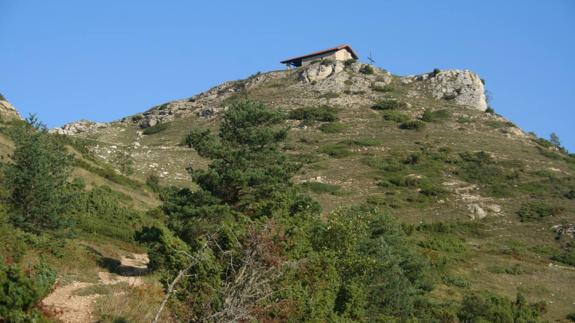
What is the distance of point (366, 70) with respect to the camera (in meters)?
89.4

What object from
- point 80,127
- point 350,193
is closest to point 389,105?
point 350,193

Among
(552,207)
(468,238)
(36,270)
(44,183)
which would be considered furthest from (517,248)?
(36,270)

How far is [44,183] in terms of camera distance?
73.7ft

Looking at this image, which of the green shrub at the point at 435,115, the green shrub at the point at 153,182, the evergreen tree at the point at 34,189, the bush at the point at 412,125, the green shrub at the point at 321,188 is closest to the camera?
the evergreen tree at the point at 34,189

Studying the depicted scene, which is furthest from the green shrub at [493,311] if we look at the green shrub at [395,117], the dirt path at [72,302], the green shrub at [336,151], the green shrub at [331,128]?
the green shrub at [395,117]

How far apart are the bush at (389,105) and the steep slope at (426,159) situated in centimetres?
13

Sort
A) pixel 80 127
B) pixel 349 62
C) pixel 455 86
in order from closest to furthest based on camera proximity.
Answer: pixel 80 127 < pixel 455 86 < pixel 349 62

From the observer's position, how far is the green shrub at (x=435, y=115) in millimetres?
75812

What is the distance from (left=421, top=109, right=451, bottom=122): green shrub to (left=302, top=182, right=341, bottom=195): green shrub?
25038mm

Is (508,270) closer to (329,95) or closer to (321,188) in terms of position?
(321,188)

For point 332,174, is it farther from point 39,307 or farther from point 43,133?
point 39,307

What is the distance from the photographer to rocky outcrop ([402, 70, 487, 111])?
84.0 metres

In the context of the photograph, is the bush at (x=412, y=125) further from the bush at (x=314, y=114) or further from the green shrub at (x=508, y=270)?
the green shrub at (x=508, y=270)

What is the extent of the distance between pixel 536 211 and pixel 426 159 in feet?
45.8
